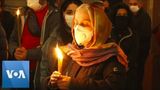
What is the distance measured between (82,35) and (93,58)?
183 mm

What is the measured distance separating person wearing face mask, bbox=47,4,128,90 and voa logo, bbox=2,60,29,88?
4.88 feet

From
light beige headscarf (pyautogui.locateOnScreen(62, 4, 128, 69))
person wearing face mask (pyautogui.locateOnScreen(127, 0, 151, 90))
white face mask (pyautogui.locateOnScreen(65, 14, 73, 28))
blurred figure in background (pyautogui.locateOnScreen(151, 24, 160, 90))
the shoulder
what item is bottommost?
blurred figure in background (pyautogui.locateOnScreen(151, 24, 160, 90))

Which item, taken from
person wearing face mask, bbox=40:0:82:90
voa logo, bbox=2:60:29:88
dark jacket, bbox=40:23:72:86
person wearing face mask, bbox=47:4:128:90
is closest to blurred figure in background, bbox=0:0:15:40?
voa logo, bbox=2:60:29:88

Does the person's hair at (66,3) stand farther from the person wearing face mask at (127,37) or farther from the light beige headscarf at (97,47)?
the light beige headscarf at (97,47)

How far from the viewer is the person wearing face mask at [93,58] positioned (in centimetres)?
323

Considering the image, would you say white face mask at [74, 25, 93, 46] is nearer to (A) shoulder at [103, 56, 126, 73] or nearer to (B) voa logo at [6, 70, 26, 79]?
(A) shoulder at [103, 56, 126, 73]

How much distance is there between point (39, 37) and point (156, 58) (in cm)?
282

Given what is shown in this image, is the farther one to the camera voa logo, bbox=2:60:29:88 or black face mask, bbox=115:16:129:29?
black face mask, bbox=115:16:129:29

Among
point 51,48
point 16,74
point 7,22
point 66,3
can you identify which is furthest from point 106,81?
point 7,22

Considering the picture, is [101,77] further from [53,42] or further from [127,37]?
[127,37]

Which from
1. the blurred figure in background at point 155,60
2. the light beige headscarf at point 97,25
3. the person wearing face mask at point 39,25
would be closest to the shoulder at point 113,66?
the light beige headscarf at point 97,25

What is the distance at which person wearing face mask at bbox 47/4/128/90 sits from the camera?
10.6 feet

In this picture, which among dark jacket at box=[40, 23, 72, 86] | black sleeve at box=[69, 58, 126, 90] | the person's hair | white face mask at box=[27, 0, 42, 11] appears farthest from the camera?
white face mask at box=[27, 0, 42, 11]

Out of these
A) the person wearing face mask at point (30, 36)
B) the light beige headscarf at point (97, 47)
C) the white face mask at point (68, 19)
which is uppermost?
the light beige headscarf at point (97, 47)
